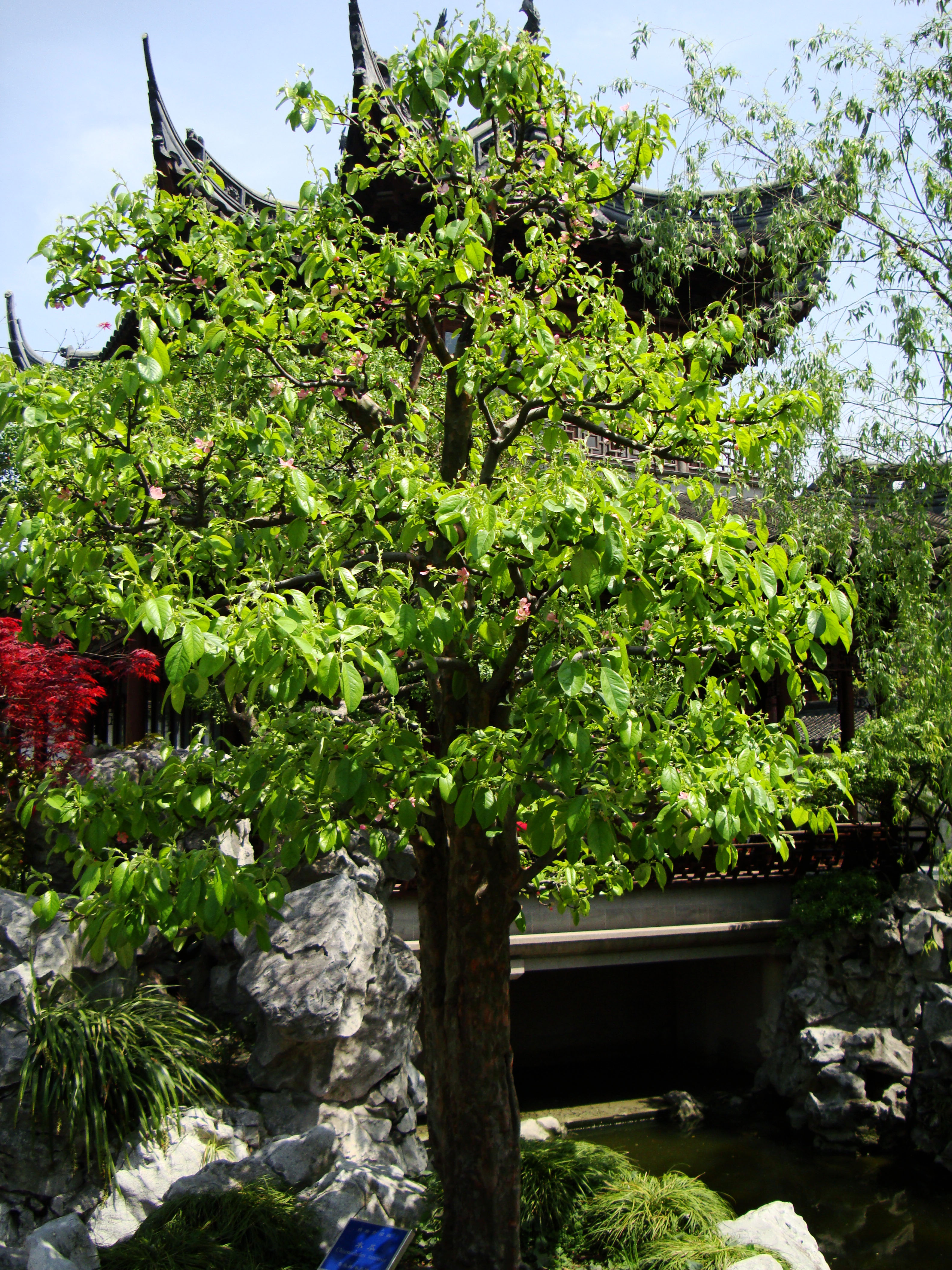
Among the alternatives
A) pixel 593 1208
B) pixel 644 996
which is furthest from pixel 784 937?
pixel 593 1208

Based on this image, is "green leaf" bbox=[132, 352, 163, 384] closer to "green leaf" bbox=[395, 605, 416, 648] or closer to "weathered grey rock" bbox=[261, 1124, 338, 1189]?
"green leaf" bbox=[395, 605, 416, 648]

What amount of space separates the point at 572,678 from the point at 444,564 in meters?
2.01

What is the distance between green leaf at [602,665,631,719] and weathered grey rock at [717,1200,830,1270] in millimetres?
4171

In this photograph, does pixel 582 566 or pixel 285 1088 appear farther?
pixel 285 1088

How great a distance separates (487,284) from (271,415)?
1.16 m

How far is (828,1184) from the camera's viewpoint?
9609 millimetres

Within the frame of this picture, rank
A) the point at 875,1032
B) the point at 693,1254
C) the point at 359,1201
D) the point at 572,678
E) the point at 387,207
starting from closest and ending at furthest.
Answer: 1. the point at 572,678
2. the point at 693,1254
3. the point at 359,1201
4. the point at 875,1032
5. the point at 387,207

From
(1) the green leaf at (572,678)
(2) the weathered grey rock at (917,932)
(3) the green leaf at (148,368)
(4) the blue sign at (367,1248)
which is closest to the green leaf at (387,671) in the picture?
(1) the green leaf at (572,678)

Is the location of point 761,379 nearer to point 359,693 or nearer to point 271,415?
point 271,415

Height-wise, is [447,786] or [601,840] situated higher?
[447,786]

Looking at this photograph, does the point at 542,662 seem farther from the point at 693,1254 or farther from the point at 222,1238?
the point at 222,1238

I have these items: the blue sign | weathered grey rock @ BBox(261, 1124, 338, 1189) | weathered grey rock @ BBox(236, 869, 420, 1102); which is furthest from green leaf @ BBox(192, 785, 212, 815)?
weathered grey rock @ BBox(236, 869, 420, 1102)

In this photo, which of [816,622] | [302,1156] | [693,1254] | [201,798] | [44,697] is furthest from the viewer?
[44,697]

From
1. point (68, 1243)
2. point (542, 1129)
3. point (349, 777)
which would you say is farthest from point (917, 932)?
point (349, 777)
